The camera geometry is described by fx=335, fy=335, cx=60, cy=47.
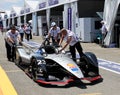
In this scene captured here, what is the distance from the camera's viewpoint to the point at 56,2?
33281mm

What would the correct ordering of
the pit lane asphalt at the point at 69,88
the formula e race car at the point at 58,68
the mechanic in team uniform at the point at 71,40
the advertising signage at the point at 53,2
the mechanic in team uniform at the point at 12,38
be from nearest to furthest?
the pit lane asphalt at the point at 69,88
the formula e race car at the point at 58,68
the mechanic in team uniform at the point at 71,40
the mechanic in team uniform at the point at 12,38
the advertising signage at the point at 53,2

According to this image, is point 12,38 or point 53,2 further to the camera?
point 53,2

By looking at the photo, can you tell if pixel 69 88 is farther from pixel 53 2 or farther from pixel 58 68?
pixel 53 2

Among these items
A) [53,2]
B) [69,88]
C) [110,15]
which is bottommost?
[69,88]

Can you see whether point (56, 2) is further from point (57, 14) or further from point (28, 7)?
point (28, 7)

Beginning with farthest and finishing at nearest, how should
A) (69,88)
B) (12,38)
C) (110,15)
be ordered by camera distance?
(110,15)
(12,38)
(69,88)

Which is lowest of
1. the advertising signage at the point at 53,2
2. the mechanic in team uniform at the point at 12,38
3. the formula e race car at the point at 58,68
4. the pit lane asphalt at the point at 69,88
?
the pit lane asphalt at the point at 69,88

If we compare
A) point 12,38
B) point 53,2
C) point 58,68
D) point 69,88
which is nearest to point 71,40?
point 58,68

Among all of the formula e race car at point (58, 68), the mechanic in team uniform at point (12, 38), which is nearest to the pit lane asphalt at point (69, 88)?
the formula e race car at point (58, 68)

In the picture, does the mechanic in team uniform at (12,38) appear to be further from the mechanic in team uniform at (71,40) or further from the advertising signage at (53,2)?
the advertising signage at (53,2)

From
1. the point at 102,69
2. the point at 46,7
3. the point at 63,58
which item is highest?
the point at 46,7

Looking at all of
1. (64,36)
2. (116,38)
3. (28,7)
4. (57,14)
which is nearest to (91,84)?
(64,36)

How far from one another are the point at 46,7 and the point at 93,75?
28.4 meters

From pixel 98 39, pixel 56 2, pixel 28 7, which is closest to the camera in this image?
pixel 98 39
